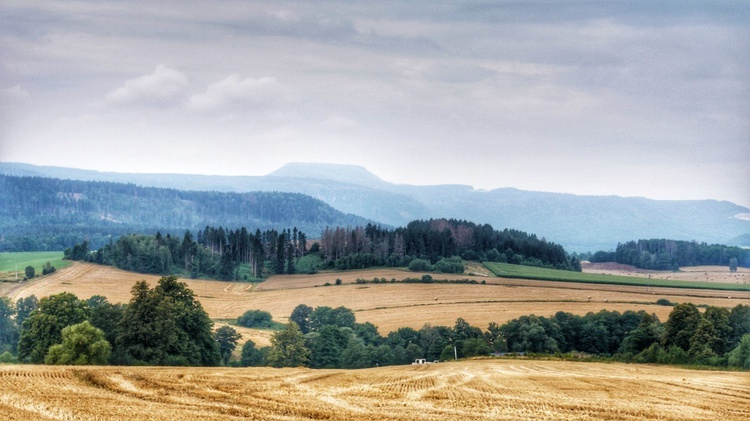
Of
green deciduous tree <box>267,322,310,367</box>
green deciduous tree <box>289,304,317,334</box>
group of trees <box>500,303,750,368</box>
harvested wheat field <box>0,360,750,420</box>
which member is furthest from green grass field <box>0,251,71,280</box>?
group of trees <box>500,303,750,368</box>

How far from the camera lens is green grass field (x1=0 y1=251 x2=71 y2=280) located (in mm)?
36688

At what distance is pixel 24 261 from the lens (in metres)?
39.8

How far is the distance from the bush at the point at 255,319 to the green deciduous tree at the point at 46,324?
11757 millimetres

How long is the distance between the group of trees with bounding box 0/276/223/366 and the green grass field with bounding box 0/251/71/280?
312 centimetres

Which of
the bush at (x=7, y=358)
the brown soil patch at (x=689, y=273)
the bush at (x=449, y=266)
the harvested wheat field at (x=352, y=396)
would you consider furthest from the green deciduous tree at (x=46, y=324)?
the brown soil patch at (x=689, y=273)

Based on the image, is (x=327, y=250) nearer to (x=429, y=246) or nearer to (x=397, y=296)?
(x=397, y=296)

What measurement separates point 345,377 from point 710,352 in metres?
20.3

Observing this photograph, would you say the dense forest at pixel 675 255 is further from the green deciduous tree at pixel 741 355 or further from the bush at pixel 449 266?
the green deciduous tree at pixel 741 355

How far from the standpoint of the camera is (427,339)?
132 feet

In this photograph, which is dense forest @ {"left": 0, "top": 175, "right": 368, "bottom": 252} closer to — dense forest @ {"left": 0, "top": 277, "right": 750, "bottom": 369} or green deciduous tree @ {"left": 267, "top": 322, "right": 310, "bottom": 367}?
dense forest @ {"left": 0, "top": 277, "right": 750, "bottom": 369}

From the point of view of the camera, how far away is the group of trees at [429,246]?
179ft

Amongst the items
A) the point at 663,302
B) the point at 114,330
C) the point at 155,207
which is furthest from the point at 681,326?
the point at 155,207

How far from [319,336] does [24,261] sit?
18.5 metres

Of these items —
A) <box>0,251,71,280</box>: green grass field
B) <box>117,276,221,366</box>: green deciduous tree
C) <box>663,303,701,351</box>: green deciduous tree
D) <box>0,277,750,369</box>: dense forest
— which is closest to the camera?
<box>0,277,750,369</box>: dense forest
